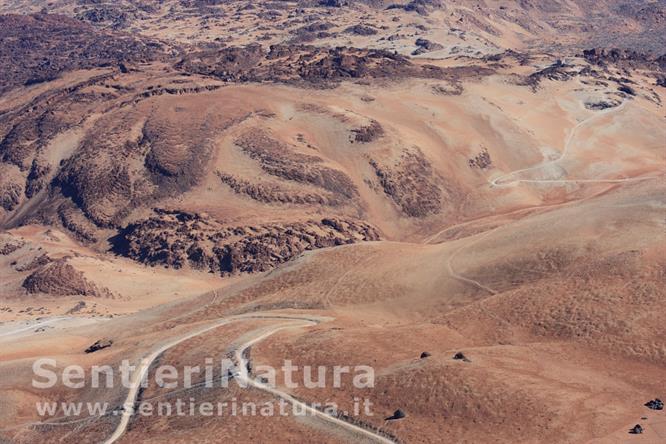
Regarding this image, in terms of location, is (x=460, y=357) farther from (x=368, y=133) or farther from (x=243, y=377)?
(x=368, y=133)

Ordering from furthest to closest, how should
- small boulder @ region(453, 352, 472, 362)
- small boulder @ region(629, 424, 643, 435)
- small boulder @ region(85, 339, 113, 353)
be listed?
small boulder @ region(85, 339, 113, 353) < small boulder @ region(453, 352, 472, 362) < small boulder @ region(629, 424, 643, 435)

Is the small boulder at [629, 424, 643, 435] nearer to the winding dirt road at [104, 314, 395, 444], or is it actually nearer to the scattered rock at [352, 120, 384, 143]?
the winding dirt road at [104, 314, 395, 444]

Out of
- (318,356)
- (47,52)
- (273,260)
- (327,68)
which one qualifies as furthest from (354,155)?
(47,52)

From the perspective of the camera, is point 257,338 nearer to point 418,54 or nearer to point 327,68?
point 327,68

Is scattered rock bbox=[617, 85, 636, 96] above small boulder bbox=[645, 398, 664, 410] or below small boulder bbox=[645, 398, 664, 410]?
below

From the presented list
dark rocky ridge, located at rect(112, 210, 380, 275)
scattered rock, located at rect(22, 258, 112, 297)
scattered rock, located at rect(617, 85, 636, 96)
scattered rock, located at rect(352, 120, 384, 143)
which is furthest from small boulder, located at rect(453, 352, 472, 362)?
scattered rock, located at rect(617, 85, 636, 96)

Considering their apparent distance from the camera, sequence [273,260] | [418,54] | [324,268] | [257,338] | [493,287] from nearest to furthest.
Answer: [257,338]
[493,287]
[324,268]
[273,260]
[418,54]

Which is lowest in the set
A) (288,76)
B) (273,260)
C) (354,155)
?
(273,260)

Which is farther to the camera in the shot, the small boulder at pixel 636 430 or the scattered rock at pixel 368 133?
the scattered rock at pixel 368 133

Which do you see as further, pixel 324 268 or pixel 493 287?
pixel 324 268

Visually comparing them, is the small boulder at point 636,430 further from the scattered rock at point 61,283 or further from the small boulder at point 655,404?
the scattered rock at point 61,283

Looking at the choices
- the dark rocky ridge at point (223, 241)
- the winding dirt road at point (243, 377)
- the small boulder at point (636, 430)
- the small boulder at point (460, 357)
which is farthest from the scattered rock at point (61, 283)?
the small boulder at point (636, 430)
